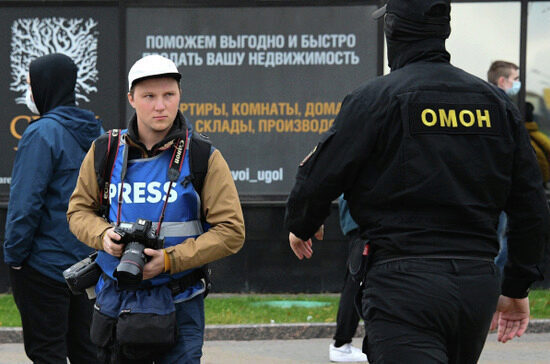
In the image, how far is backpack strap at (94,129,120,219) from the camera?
4035mm

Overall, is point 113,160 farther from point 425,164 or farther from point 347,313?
point 347,313

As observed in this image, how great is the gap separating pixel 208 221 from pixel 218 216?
0.05m

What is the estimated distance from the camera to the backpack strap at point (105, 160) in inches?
159

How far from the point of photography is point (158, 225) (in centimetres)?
392

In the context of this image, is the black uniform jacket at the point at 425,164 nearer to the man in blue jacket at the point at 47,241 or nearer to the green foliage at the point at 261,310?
the man in blue jacket at the point at 47,241

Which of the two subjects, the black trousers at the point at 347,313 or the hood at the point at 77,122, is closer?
the hood at the point at 77,122

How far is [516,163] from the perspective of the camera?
3.30 metres

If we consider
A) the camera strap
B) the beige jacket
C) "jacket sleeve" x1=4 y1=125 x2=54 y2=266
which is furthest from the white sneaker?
the camera strap

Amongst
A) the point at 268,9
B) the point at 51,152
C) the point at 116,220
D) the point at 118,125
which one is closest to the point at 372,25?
the point at 268,9

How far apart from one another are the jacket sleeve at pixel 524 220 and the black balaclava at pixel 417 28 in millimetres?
342

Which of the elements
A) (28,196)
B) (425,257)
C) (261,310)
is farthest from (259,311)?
(425,257)

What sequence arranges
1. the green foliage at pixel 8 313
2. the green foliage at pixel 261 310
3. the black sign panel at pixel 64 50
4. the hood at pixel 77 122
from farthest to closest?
the black sign panel at pixel 64 50 → the green foliage at pixel 261 310 → the green foliage at pixel 8 313 → the hood at pixel 77 122

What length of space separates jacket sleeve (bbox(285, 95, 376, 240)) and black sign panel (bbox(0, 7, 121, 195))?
22.9 feet

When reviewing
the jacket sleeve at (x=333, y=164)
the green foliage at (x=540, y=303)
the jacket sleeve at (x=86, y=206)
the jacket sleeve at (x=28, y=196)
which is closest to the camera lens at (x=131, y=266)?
the jacket sleeve at (x=86, y=206)
